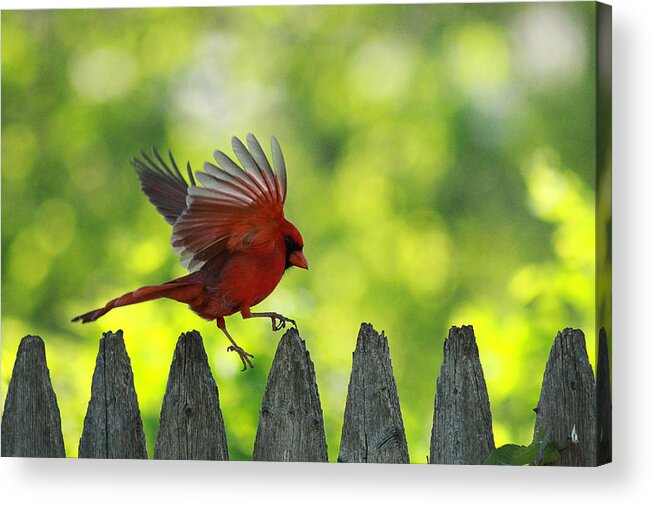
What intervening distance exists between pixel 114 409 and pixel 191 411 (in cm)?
30

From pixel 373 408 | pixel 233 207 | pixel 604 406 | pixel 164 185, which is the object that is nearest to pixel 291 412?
pixel 373 408

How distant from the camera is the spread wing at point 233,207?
4613 mm

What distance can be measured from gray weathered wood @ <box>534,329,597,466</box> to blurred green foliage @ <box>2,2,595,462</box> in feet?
0.14

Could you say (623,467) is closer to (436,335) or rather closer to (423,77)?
(436,335)

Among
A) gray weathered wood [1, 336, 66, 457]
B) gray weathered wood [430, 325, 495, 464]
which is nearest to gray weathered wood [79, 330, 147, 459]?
gray weathered wood [1, 336, 66, 457]

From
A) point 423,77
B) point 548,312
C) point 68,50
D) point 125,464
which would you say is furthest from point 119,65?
point 548,312

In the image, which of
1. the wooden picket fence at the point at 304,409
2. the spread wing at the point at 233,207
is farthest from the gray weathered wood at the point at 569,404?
the spread wing at the point at 233,207

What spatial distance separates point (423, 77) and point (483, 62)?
0.23 m

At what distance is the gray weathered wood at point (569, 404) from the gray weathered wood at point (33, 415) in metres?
1.84

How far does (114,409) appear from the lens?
192 inches

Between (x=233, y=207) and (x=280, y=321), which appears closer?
(x=233, y=207)

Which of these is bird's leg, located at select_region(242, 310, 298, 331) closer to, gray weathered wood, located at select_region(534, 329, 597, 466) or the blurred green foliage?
the blurred green foliage

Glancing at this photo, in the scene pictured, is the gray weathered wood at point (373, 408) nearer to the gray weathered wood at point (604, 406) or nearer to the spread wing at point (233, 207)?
the spread wing at point (233, 207)

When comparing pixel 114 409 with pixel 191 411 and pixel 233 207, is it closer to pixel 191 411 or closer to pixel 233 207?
pixel 191 411
